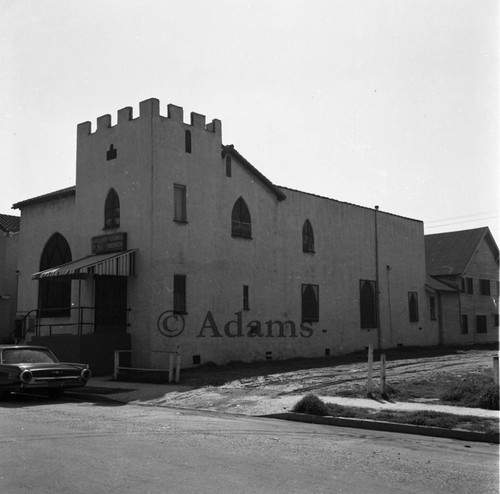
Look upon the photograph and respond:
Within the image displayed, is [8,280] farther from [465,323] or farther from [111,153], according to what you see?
[465,323]

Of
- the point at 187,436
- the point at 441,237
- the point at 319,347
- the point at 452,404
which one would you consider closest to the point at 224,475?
the point at 187,436

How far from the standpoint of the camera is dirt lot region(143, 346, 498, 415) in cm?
1488

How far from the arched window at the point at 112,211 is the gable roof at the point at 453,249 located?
26.4m

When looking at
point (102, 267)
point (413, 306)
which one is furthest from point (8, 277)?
point (413, 306)

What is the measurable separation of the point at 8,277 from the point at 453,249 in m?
29.1

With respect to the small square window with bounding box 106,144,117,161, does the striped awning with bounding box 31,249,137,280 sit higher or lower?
lower

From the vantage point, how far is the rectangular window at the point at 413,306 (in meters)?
36.5

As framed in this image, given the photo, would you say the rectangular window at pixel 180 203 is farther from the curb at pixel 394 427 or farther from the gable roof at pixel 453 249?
the gable roof at pixel 453 249

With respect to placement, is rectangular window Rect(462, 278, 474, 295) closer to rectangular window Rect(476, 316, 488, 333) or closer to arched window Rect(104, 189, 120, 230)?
rectangular window Rect(476, 316, 488, 333)

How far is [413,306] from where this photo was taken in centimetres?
3681

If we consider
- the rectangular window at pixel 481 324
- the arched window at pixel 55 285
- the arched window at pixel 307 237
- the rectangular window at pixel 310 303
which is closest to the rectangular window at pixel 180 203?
the arched window at pixel 55 285

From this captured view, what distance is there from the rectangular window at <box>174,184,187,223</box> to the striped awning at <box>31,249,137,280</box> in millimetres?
2057

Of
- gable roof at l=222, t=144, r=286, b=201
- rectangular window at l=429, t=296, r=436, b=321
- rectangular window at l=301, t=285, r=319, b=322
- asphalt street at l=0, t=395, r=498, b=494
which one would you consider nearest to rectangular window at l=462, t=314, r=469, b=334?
rectangular window at l=429, t=296, r=436, b=321

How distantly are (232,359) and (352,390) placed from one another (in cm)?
1048
